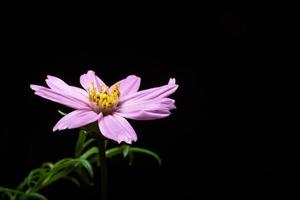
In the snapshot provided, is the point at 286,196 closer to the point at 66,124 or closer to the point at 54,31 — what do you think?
the point at 54,31

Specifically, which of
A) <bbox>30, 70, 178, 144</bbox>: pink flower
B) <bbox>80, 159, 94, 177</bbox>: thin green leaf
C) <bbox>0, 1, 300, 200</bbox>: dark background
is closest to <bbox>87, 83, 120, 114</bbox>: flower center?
<bbox>30, 70, 178, 144</bbox>: pink flower

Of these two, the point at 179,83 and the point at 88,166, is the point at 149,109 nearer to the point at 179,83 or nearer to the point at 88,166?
the point at 88,166

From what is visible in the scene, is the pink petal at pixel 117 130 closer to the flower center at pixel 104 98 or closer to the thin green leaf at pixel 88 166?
the flower center at pixel 104 98

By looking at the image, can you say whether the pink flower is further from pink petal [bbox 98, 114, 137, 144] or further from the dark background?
the dark background

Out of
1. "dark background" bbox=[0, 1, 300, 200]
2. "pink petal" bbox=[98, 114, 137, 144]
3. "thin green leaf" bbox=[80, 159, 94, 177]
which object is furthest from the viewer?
"dark background" bbox=[0, 1, 300, 200]

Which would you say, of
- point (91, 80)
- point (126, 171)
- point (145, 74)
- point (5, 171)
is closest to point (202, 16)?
point (145, 74)

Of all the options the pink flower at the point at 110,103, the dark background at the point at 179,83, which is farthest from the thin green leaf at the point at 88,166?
the dark background at the point at 179,83
